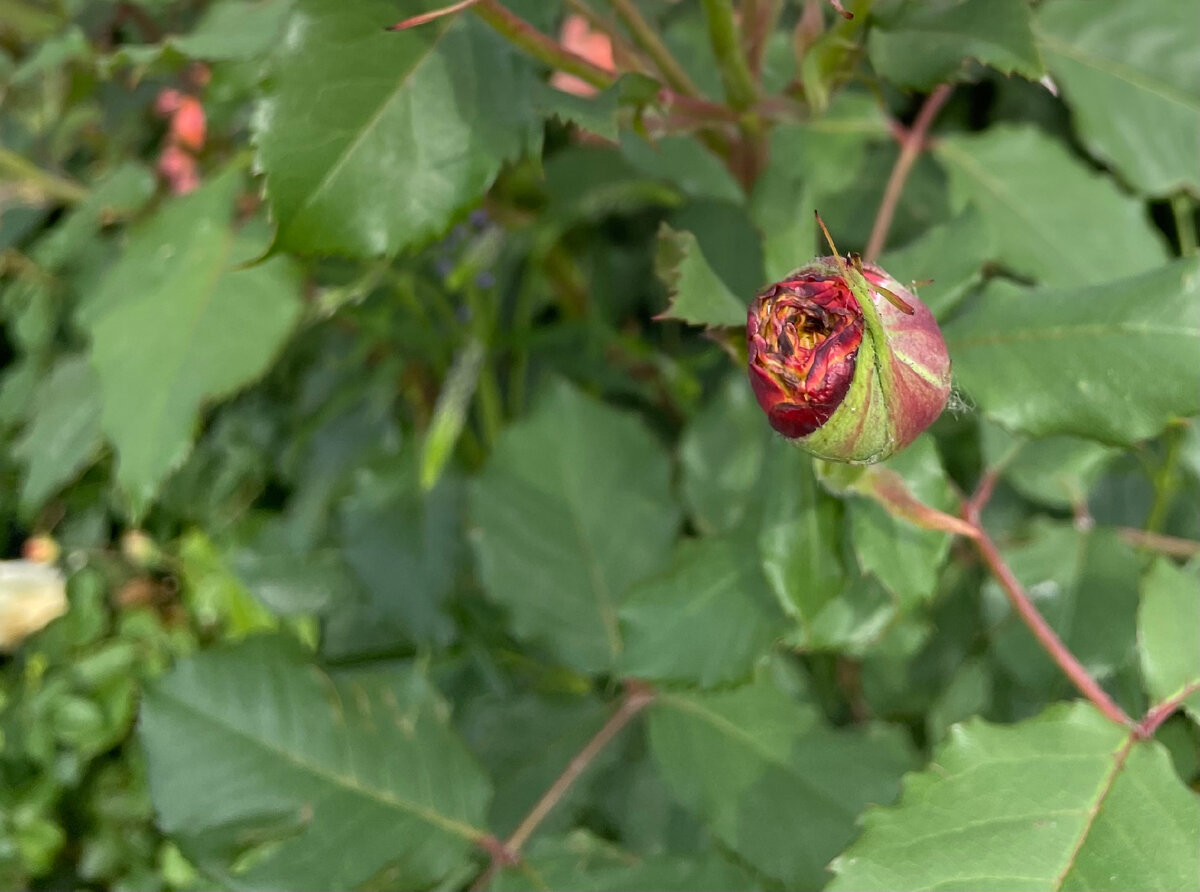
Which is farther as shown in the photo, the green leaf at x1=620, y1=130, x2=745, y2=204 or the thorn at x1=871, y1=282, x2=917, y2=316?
the green leaf at x1=620, y1=130, x2=745, y2=204

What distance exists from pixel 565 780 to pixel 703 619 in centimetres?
24

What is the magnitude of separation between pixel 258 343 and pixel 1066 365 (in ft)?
2.26

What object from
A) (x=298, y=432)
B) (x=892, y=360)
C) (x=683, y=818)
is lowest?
(x=683, y=818)

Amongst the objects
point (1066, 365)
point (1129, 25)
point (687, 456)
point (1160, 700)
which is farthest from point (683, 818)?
point (1129, 25)

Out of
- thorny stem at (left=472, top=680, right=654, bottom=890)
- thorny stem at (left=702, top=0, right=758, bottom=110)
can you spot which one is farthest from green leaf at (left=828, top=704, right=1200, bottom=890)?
thorny stem at (left=702, top=0, right=758, bottom=110)

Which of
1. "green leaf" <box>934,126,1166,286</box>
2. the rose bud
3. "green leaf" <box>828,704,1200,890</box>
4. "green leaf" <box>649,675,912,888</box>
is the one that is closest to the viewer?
the rose bud

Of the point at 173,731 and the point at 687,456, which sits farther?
the point at 687,456

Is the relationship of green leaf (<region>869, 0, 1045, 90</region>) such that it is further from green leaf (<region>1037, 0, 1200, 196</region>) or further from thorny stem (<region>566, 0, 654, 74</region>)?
green leaf (<region>1037, 0, 1200, 196</region>)

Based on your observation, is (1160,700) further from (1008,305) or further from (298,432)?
(298,432)

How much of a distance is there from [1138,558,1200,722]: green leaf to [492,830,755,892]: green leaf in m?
0.33

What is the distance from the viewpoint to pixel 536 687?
1014 mm

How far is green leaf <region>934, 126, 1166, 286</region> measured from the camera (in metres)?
0.78

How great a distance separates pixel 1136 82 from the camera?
84cm

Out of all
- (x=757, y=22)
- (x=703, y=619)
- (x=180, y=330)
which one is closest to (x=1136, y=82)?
(x=757, y=22)
